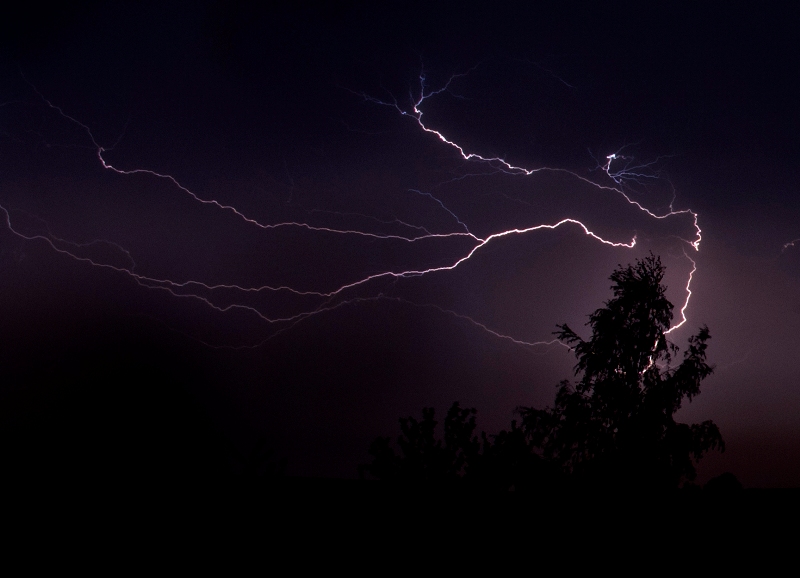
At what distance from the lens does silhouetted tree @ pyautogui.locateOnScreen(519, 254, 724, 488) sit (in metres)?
10.3

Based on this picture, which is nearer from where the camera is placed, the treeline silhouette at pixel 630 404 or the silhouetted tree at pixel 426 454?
the silhouetted tree at pixel 426 454

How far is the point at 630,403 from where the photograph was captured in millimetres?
10648

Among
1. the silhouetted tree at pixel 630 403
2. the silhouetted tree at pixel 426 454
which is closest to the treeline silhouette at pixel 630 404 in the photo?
the silhouetted tree at pixel 630 403

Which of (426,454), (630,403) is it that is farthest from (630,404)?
(426,454)

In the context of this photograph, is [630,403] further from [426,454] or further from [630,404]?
[426,454]

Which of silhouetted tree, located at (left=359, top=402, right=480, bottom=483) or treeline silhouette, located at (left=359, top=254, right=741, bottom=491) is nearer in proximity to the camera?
silhouetted tree, located at (left=359, top=402, right=480, bottom=483)

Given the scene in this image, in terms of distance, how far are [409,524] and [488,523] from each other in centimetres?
66

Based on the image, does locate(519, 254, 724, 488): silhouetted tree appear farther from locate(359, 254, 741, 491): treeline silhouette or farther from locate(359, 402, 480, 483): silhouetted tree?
locate(359, 402, 480, 483): silhouetted tree

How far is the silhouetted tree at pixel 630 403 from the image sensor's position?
33.9 ft

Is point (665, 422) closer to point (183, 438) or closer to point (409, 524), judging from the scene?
point (409, 524)

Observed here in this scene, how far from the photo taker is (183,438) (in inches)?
191

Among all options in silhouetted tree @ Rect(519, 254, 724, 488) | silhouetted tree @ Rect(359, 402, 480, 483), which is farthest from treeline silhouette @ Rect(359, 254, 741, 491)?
silhouetted tree @ Rect(359, 402, 480, 483)

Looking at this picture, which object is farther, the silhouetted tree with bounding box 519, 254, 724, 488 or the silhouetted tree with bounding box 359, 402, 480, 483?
the silhouetted tree with bounding box 519, 254, 724, 488

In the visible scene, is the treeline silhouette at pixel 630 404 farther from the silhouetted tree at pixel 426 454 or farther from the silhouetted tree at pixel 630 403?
the silhouetted tree at pixel 426 454
